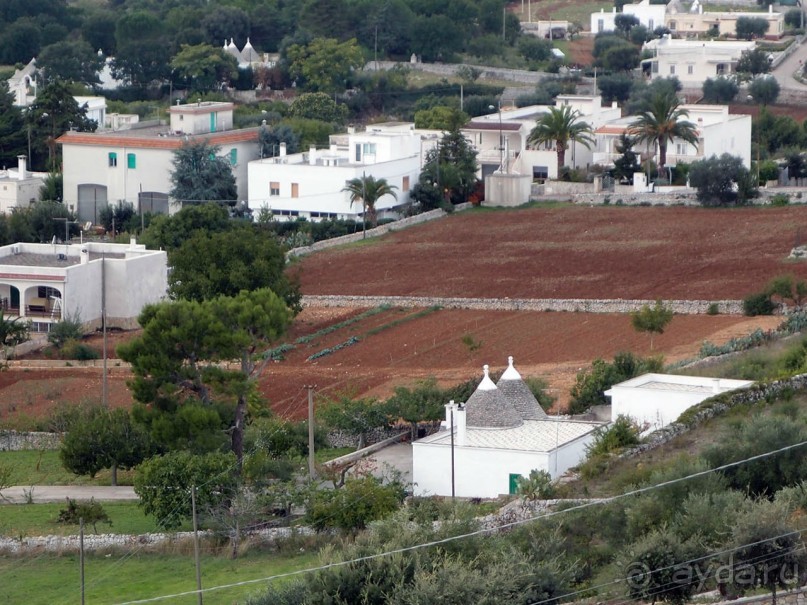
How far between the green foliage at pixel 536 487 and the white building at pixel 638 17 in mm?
101111

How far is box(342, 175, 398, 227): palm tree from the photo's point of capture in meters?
68.9

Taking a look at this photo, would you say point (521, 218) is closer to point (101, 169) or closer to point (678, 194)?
point (678, 194)

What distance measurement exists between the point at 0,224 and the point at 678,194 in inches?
1007

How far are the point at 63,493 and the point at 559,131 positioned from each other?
42.3m

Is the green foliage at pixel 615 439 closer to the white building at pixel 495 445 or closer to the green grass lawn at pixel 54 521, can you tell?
the white building at pixel 495 445

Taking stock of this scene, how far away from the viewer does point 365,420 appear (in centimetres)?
3788

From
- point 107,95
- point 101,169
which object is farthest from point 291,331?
point 107,95

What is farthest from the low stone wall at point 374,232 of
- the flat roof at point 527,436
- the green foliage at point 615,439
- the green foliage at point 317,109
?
the green foliage at point 615,439

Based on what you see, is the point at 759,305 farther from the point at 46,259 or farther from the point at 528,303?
the point at 46,259

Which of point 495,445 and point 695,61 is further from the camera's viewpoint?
point 695,61

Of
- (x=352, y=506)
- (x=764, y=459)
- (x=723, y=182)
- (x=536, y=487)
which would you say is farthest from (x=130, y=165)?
(x=764, y=459)

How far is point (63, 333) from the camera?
176 feet

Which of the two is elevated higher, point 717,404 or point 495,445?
point 717,404

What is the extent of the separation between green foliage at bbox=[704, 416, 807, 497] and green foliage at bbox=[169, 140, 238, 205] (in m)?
47.2
